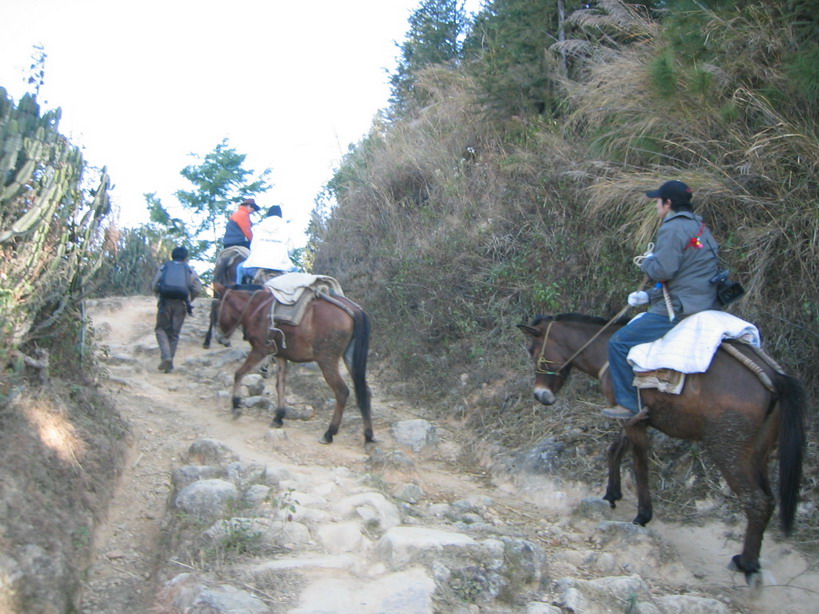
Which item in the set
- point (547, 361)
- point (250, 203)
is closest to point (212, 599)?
→ point (547, 361)

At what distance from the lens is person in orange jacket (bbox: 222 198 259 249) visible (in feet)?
41.6

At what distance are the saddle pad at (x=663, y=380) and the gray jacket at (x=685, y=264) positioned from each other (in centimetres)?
51

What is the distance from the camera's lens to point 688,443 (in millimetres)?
6805

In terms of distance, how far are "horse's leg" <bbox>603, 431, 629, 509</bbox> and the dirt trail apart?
182mm

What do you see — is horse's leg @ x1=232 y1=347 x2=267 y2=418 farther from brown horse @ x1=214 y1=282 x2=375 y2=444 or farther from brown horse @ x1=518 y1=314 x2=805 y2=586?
brown horse @ x1=518 y1=314 x2=805 y2=586

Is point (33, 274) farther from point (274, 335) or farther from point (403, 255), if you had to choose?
point (403, 255)

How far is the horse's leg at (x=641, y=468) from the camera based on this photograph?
19.8ft

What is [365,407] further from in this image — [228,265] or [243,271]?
[228,265]

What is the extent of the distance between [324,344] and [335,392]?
0.57 m

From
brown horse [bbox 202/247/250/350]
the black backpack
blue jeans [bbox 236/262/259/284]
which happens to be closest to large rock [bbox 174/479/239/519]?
blue jeans [bbox 236/262/259/284]

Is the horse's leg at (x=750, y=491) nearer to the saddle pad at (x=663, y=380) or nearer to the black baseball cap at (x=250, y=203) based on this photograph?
the saddle pad at (x=663, y=380)

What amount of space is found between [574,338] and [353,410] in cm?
386

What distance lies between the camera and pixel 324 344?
8.63m

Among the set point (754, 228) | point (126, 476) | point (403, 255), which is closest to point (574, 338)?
point (754, 228)
